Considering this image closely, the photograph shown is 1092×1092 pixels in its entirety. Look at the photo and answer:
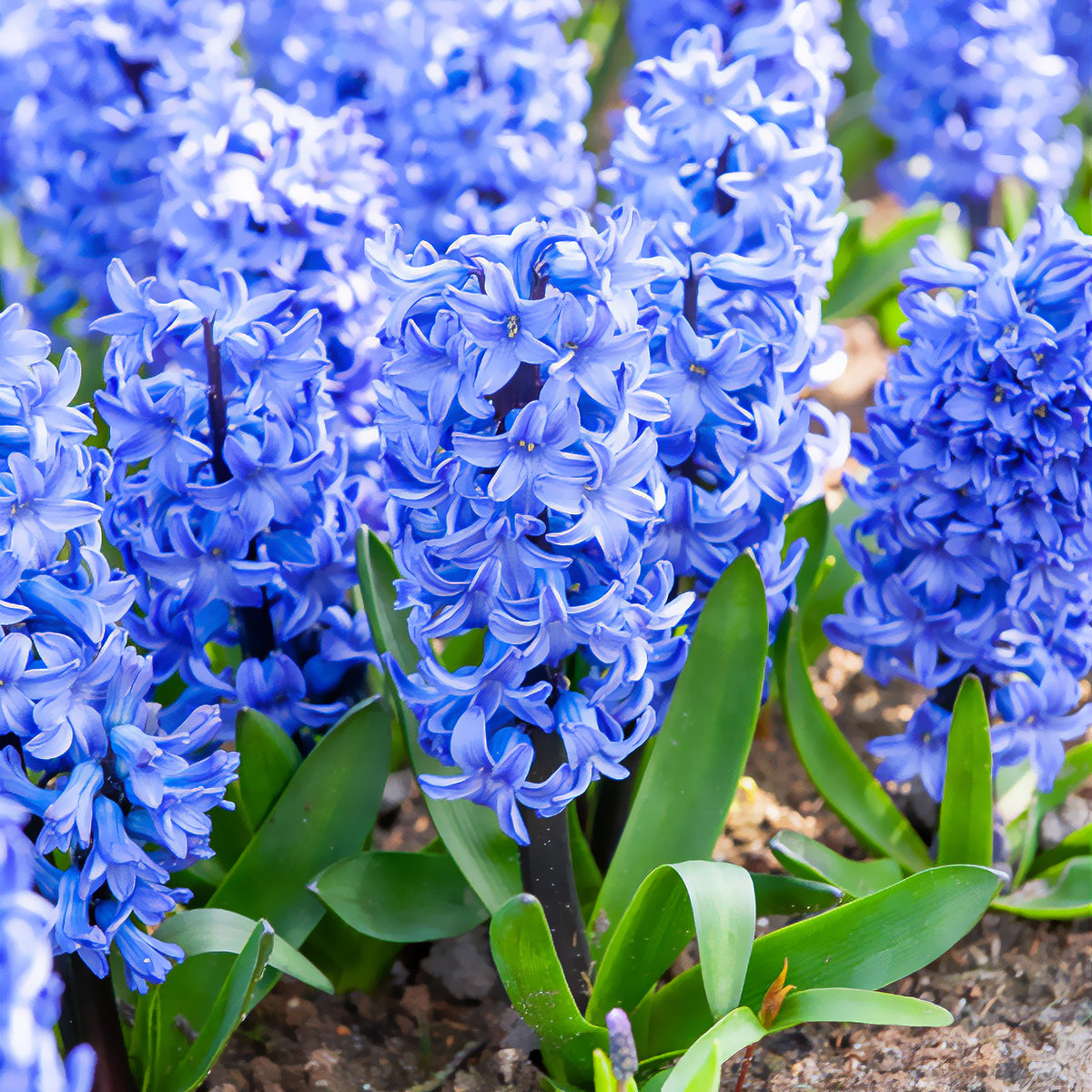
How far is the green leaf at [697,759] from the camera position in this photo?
2291mm

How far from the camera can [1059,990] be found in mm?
2570

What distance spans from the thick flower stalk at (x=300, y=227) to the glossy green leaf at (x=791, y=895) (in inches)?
42.6

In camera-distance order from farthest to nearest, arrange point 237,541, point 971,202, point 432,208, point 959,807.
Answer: point 971,202 → point 432,208 → point 959,807 → point 237,541

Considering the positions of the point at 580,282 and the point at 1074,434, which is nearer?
the point at 580,282

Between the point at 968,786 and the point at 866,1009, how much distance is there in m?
0.68

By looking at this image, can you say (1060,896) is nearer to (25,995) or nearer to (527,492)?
(527,492)

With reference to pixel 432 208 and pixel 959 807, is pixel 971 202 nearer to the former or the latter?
pixel 432 208

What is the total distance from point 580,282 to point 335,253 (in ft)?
3.09

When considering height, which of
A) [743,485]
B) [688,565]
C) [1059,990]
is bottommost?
[1059,990]

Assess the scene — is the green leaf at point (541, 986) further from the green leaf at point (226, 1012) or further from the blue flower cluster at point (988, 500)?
the blue flower cluster at point (988, 500)

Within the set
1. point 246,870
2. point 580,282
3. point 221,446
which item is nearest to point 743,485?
point 580,282

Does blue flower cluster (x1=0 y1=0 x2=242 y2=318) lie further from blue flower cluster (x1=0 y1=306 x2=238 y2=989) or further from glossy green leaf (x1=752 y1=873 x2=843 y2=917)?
glossy green leaf (x1=752 y1=873 x2=843 y2=917)

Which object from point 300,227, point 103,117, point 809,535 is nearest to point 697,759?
point 809,535

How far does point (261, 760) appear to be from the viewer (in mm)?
2281
